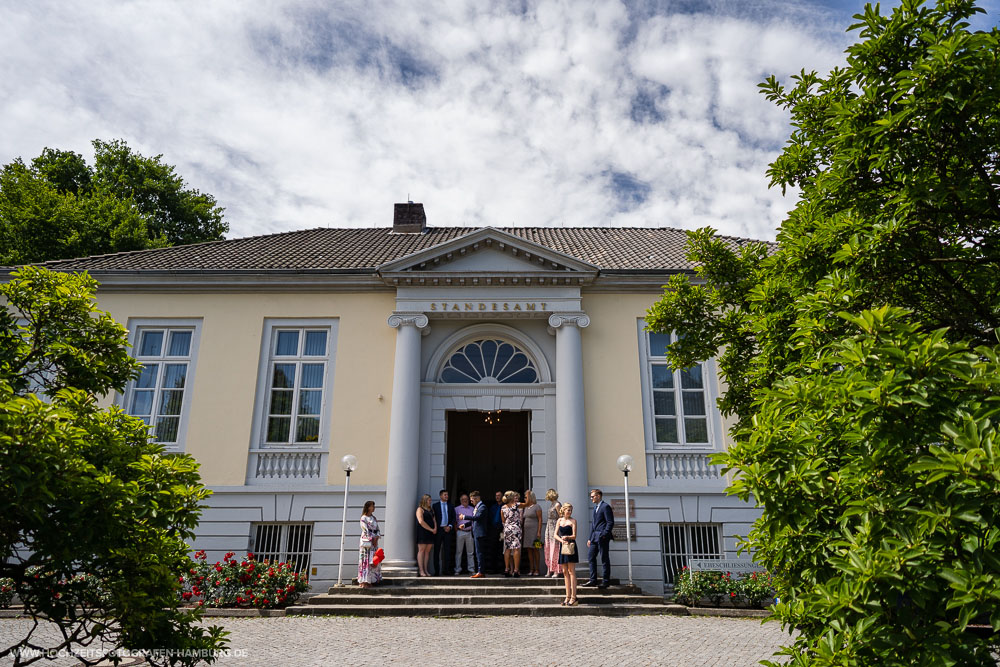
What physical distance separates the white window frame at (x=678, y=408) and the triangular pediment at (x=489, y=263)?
2.38 metres

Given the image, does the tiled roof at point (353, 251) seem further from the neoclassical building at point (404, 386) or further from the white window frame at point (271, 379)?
A: the white window frame at point (271, 379)

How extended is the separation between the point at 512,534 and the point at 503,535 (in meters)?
0.23

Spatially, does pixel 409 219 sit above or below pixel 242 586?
above

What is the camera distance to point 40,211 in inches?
919

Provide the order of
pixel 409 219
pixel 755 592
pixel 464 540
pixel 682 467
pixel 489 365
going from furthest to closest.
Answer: pixel 409 219 → pixel 489 365 → pixel 682 467 → pixel 464 540 → pixel 755 592

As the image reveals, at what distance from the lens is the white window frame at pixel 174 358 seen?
15.3m

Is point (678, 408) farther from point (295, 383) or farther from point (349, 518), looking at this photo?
point (295, 383)

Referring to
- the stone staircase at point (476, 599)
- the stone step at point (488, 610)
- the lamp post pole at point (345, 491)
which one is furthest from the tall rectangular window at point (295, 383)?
the stone step at point (488, 610)

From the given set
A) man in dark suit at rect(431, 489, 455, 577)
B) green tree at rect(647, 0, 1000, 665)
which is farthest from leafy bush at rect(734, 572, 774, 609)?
green tree at rect(647, 0, 1000, 665)

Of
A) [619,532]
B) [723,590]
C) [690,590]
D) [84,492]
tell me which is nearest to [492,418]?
[619,532]

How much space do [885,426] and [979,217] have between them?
7.02 feet

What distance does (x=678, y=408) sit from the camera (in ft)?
51.1

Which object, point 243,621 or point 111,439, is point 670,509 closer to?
point 243,621

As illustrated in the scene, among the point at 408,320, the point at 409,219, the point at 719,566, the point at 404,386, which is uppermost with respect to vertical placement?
the point at 409,219
